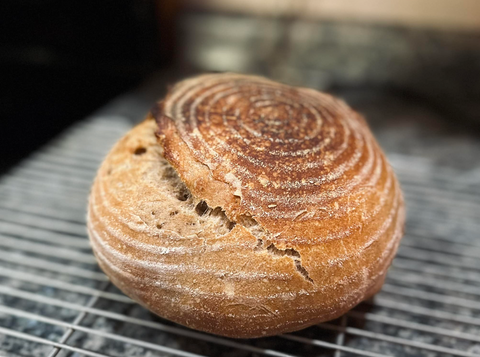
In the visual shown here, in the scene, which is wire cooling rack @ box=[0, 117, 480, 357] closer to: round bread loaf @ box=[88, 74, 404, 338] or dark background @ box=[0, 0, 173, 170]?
round bread loaf @ box=[88, 74, 404, 338]

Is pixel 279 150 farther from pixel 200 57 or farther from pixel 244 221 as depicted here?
pixel 200 57

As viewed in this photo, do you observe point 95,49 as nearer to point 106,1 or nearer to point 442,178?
point 106,1

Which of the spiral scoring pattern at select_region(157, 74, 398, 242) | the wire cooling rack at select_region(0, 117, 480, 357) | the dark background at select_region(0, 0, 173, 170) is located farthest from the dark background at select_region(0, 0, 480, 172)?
the spiral scoring pattern at select_region(157, 74, 398, 242)

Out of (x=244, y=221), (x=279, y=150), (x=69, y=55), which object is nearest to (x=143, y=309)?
(x=244, y=221)

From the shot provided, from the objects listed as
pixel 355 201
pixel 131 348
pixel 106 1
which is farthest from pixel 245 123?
pixel 106 1

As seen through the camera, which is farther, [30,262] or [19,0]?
[19,0]

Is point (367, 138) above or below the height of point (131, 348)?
above

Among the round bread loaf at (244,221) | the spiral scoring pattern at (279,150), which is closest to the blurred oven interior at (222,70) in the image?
the round bread loaf at (244,221)
